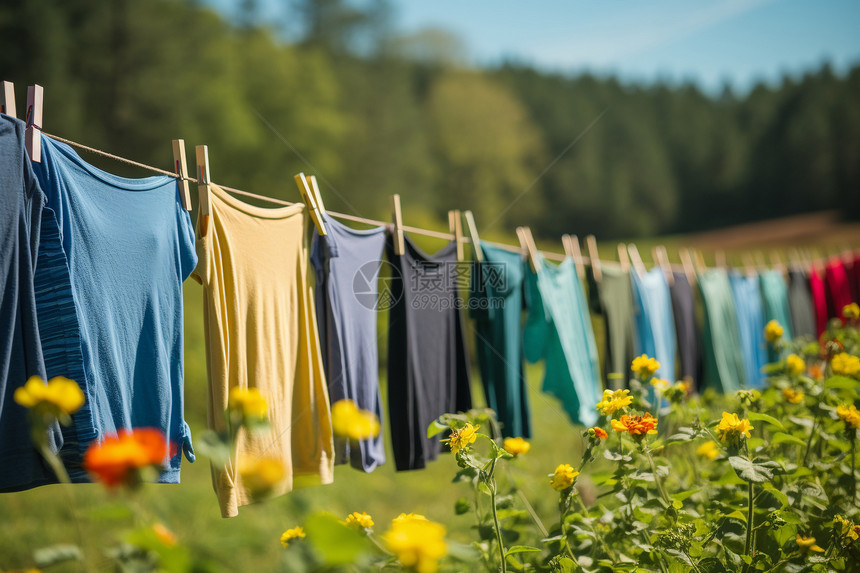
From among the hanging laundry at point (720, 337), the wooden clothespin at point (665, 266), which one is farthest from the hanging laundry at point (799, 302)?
the wooden clothespin at point (665, 266)

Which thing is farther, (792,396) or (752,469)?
Result: (792,396)

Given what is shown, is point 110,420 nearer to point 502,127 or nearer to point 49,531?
point 49,531

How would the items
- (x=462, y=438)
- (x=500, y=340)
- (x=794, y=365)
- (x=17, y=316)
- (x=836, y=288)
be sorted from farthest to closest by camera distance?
(x=836, y=288) < (x=500, y=340) < (x=794, y=365) < (x=462, y=438) < (x=17, y=316)

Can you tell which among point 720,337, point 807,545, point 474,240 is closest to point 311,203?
point 474,240

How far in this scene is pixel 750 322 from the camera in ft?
13.7

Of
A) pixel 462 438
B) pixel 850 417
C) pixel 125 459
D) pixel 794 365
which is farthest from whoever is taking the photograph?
pixel 794 365

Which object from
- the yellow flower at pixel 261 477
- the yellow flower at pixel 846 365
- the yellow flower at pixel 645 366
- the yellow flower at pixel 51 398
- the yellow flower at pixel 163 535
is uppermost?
the yellow flower at pixel 51 398

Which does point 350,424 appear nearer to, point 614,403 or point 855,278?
point 614,403

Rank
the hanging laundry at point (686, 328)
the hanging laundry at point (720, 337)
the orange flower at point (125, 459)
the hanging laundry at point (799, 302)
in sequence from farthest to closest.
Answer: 1. the hanging laundry at point (799, 302)
2. the hanging laundry at point (720, 337)
3. the hanging laundry at point (686, 328)
4. the orange flower at point (125, 459)

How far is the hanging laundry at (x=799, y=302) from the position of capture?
15.1ft

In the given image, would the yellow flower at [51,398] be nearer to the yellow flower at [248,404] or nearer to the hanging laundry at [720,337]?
the yellow flower at [248,404]

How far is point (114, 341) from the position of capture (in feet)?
4.40

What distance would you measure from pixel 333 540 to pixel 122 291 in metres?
1.00

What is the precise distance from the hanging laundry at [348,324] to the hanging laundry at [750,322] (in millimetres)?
2872
